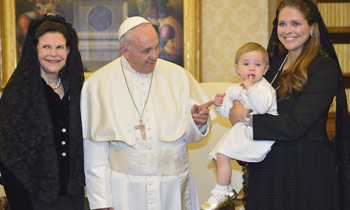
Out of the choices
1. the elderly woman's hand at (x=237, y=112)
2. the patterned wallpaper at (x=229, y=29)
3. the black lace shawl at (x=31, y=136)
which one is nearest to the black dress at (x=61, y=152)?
the black lace shawl at (x=31, y=136)

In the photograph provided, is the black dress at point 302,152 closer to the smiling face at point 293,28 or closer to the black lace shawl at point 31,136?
the smiling face at point 293,28

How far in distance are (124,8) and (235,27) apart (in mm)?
1224

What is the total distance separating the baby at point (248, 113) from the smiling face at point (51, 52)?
1084mm

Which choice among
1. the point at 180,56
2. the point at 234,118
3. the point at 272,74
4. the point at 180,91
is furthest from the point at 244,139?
the point at 180,56

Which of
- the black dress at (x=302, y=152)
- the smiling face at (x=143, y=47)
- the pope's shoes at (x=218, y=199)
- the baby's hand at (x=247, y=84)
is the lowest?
the pope's shoes at (x=218, y=199)

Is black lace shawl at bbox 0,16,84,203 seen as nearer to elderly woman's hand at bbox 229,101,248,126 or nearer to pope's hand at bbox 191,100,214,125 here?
pope's hand at bbox 191,100,214,125

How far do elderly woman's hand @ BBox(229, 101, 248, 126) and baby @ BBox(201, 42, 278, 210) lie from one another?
0.02 meters

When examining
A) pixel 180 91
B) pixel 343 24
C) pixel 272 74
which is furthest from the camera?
pixel 343 24

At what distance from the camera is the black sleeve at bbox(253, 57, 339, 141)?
2.60 meters

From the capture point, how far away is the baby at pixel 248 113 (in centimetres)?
267

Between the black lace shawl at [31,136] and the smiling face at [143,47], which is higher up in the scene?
the smiling face at [143,47]

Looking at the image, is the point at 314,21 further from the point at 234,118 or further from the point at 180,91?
the point at 180,91

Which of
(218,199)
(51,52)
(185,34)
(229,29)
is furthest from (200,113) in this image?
(229,29)

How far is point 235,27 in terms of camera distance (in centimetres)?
531
